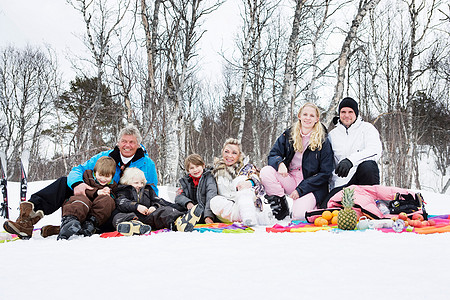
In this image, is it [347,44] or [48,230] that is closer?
[48,230]

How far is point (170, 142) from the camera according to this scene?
6594 millimetres

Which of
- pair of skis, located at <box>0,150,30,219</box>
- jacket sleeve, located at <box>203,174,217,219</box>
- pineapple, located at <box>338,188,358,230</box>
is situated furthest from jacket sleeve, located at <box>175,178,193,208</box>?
pair of skis, located at <box>0,150,30,219</box>

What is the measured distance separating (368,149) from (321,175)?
2.07 ft

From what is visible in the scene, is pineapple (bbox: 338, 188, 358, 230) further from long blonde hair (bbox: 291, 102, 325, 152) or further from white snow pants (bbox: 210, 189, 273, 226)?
long blonde hair (bbox: 291, 102, 325, 152)

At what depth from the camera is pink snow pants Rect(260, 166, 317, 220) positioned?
135 inches

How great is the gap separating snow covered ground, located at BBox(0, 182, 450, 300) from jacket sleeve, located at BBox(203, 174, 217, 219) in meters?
0.96

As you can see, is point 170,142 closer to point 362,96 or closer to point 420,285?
point 420,285

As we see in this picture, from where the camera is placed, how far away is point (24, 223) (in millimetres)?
2617

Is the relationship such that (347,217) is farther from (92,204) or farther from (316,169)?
(92,204)

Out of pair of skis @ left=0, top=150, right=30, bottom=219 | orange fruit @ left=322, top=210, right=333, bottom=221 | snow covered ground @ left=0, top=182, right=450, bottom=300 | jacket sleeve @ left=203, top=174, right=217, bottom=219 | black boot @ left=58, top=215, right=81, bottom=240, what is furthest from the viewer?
pair of skis @ left=0, top=150, right=30, bottom=219

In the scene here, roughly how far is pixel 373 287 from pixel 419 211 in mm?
2207

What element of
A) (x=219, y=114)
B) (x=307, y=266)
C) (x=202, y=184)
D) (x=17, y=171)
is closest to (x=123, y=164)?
(x=202, y=184)

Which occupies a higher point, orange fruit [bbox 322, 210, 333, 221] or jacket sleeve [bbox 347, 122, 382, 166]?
jacket sleeve [bbox 347, 122, 382, 166]

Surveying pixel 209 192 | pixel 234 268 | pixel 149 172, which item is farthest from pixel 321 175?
pixel 234 268
